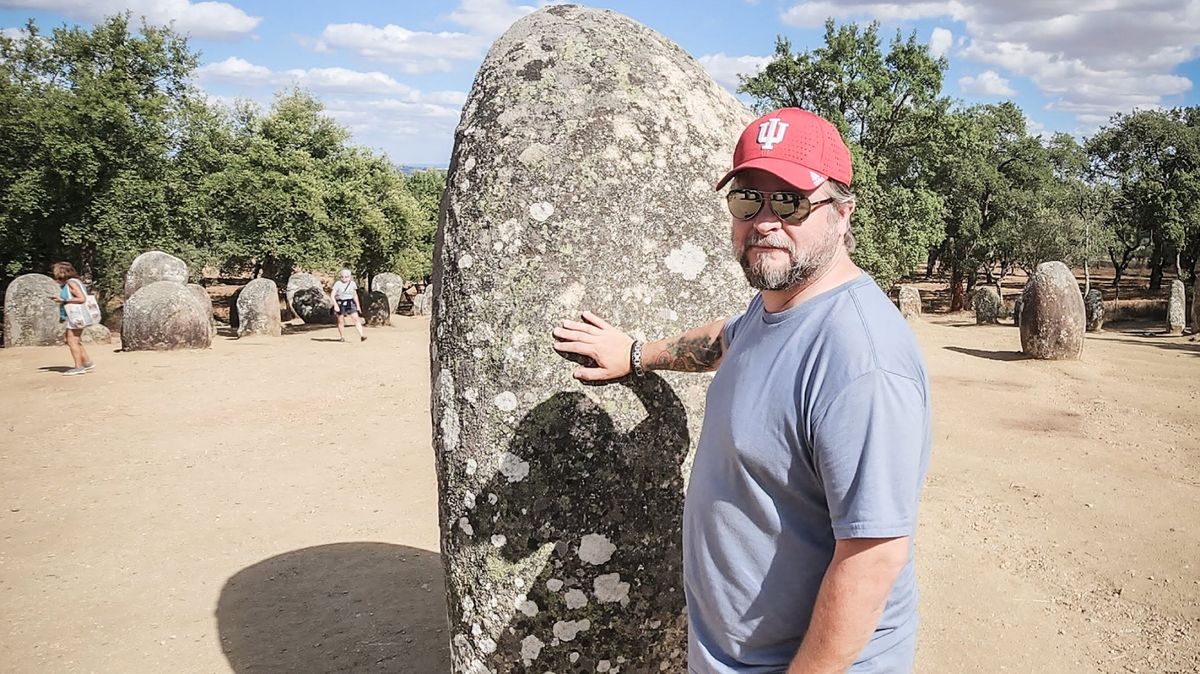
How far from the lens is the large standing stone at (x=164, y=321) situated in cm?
1664

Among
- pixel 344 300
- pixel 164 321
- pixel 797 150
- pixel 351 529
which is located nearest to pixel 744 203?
pixel 797 150

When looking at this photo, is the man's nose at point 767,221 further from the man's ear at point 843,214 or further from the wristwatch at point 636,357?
the wristwatch at point 636,357

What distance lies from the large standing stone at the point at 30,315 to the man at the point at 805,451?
19962mm

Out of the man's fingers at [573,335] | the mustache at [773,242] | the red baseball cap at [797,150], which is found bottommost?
the man's fingers at [573,335]

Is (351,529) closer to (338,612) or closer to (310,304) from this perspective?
(338,612)

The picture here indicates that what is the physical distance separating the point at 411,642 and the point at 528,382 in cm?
323

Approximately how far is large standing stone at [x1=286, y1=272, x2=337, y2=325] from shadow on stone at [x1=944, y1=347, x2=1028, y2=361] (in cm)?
1933

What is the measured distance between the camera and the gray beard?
2.05 m

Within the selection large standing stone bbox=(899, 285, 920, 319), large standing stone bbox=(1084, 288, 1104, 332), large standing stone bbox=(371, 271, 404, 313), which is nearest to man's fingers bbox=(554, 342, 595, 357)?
large standing stone bbox=(371, 271, 404, 313)

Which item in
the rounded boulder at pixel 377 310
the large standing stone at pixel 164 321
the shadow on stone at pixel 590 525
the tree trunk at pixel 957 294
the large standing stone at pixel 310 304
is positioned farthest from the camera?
the tree trunk at pixel 957 294

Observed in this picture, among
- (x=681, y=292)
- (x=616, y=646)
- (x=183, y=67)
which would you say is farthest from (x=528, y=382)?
(x=183, y=67)

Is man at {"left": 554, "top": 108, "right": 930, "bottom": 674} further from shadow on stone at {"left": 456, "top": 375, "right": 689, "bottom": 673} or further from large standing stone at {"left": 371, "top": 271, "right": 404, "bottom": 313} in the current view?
large standing stone at {"left": 371, "top": 271, "right": 404, "bottom": 313}

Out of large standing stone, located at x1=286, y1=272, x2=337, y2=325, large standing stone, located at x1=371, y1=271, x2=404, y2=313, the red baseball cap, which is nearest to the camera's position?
the red baseball cap

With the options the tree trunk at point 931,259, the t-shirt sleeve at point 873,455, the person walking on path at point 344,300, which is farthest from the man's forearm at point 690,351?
the tree trunk at point 931,259
